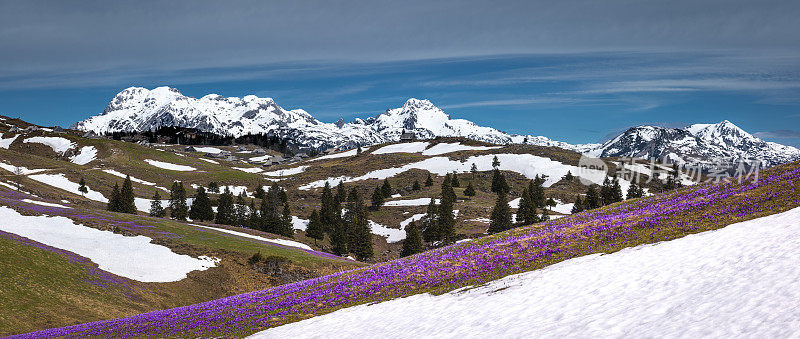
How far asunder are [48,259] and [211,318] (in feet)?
79.7

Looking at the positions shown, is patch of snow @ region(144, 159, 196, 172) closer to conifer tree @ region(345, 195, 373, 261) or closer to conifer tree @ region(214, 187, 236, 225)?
conifer tree @ region(214, 187, 236, 225)

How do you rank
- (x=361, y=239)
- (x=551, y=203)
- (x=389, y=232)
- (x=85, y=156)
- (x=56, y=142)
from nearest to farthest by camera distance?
(x=361, y=239) < (x=389, y=232) < (x=551, y=203) < (x=85, y=156) < (x=56, y=142)

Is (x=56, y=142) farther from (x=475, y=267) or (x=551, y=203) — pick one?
(x=475, y=267)

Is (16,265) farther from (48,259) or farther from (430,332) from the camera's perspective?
(430,332)

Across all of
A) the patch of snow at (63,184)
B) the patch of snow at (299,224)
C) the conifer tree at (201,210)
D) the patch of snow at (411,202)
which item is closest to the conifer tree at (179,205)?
the conifer tree at (201,210)

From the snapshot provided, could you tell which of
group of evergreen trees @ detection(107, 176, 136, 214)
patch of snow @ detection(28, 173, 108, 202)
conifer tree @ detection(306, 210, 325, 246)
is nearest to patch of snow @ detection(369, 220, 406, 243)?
conifer tree @ detection(306, 210, 325, 246)

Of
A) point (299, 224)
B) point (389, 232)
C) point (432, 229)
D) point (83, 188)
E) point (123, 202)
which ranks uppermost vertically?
point (83, 188)

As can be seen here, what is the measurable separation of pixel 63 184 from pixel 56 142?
341ft

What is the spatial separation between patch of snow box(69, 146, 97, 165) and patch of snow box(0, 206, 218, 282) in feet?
439

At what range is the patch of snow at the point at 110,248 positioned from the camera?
4475 cm

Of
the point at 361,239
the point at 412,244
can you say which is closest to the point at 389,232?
the point at 361,239

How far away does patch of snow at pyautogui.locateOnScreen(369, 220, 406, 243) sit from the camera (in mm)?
98000

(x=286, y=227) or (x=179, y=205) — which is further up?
(x=179, y=205)

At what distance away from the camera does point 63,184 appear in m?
98.5
